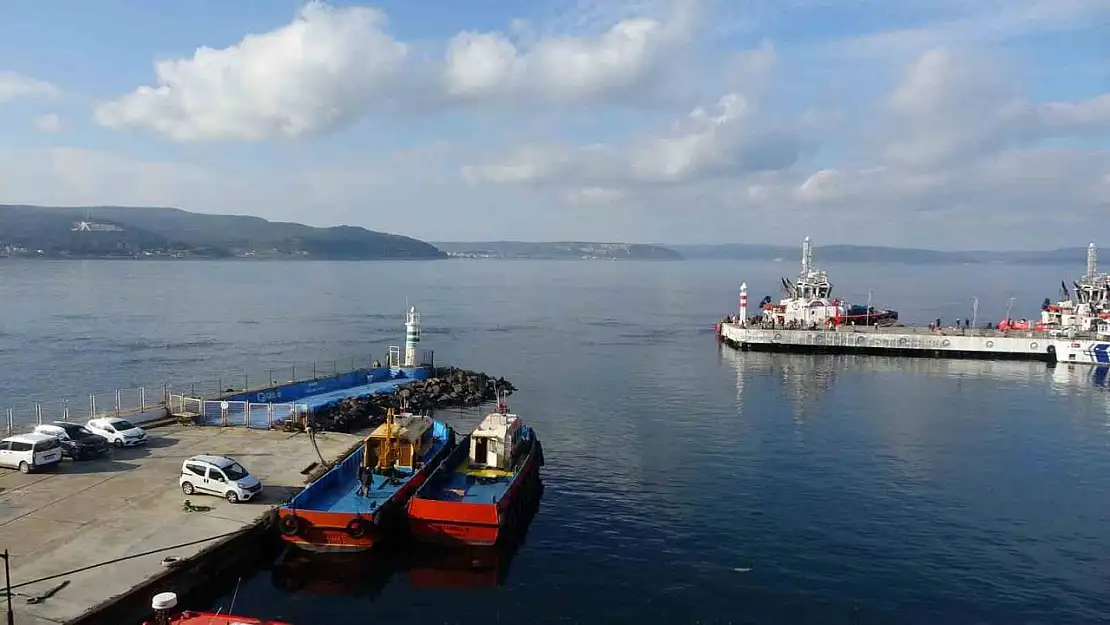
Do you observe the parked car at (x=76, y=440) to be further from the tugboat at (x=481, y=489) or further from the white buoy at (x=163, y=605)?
the white buoy at (x=163, y=605)

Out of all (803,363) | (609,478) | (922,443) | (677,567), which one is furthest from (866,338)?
(677,567)

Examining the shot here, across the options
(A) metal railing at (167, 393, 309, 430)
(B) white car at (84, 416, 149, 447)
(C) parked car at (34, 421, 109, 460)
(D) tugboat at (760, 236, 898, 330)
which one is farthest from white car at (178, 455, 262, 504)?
(D) tugboat at (760, 236, 898, 330)

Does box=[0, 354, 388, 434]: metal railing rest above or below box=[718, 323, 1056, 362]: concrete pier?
below

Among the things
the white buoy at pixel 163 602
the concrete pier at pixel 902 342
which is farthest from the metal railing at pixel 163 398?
the concrete pier at pixel 902 342

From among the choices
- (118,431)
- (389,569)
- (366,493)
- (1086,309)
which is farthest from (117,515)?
(1086,309)

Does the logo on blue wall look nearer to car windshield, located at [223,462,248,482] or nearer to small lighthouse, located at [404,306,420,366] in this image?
small lighthouse, located at [404,306,420,366]

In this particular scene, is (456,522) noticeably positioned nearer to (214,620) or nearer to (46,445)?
(214,620)
